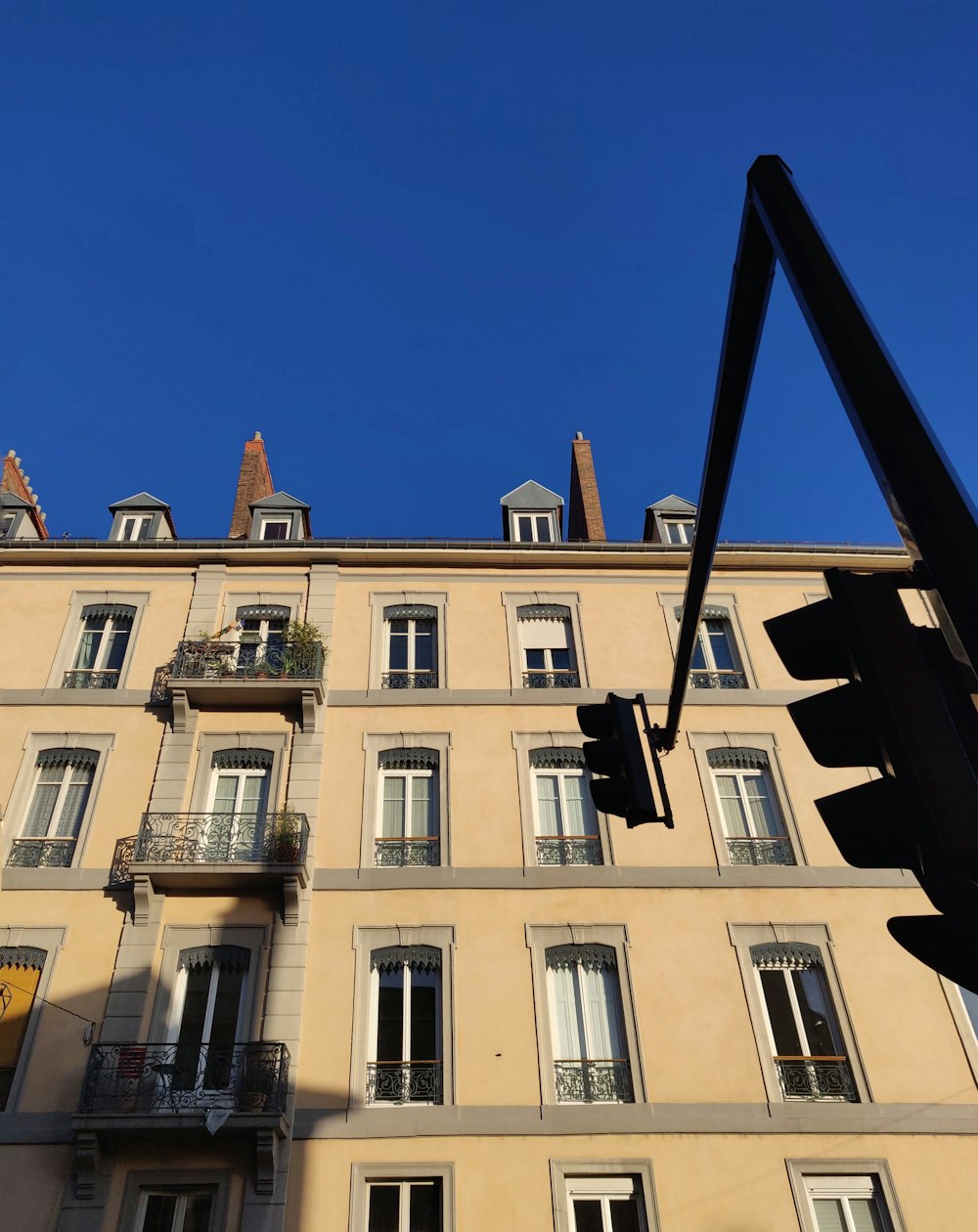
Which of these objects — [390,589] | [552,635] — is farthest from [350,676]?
[552,635]

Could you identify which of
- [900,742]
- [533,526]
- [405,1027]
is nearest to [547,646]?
[533,526]

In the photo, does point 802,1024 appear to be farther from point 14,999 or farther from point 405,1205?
point 14,999

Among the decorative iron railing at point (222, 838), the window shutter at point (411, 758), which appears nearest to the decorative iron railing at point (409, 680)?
the window shutter at point (411, 758)

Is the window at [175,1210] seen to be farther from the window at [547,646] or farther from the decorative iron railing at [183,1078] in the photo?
the window at [547,646]

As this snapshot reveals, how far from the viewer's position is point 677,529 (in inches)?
907

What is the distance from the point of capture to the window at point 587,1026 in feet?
45.3

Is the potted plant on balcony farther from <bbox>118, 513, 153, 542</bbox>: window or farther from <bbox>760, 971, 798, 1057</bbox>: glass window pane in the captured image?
<bbox>118, 513, 153, 542</bbox>: window

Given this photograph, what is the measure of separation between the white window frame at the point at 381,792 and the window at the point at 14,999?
535 centimetres

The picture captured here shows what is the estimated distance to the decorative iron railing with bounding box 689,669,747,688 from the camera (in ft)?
61.2

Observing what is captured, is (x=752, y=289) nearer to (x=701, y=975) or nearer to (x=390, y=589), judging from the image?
(x=701, y=975)

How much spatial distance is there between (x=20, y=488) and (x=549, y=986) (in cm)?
1845

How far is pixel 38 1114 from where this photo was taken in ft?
43.1

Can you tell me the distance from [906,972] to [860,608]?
1483 cm

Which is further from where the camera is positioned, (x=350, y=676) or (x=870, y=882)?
(x=350, y=676)
